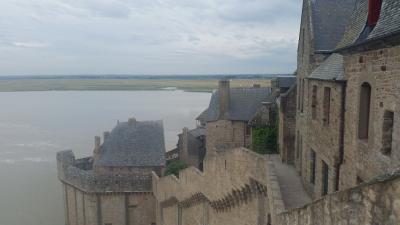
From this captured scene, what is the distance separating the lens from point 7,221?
2855cm

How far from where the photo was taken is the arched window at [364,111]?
9.16 m

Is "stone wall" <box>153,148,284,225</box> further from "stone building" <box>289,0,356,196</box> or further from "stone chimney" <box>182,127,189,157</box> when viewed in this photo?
"stone chimney" <box>182,127,189,157</box>

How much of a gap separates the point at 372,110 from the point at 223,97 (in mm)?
19578

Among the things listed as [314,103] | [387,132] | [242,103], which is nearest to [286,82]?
[314,103]

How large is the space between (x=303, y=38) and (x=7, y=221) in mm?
25382

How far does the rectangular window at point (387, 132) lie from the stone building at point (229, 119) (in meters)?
18.9

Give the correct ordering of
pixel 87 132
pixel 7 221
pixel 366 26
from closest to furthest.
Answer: pixel 366 26, pixel 7 221, pixel 87 132

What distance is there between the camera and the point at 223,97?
27.9 meters

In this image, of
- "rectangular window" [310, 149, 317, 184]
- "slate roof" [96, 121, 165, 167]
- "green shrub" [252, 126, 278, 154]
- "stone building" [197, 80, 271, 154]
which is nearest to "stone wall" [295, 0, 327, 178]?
"rectangular window" [310, 149, 317, 184]

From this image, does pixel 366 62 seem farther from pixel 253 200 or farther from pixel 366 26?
pixel 253 200

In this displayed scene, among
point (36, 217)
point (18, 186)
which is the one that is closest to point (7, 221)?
point (36, 217)

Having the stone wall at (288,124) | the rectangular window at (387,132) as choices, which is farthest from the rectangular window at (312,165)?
the rectangular window at (387,132)

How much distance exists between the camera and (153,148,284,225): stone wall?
12.8 m

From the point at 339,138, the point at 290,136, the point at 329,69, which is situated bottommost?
the point at 290,136
